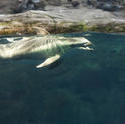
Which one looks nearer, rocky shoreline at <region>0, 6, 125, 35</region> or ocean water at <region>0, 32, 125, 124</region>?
ocean water at <region>0, 32, 125, 124</region>

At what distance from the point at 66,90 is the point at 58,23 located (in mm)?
6279

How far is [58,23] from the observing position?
11.7 metres

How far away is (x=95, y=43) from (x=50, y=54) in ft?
7.80

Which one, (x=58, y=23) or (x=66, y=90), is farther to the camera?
(x=58, y=23)

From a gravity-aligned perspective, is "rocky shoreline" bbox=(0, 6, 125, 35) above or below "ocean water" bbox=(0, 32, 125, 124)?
above

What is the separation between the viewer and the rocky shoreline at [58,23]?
36.7 feet

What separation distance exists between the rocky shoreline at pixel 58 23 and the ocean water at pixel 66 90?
151 inches

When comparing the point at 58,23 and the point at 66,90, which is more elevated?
the point at 58,23

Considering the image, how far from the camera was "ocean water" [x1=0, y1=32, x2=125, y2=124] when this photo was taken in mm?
5180

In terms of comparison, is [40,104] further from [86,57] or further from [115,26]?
[115,26]

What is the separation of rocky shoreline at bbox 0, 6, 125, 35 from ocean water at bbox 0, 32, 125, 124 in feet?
12.6

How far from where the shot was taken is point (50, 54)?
Answer: 286 inches

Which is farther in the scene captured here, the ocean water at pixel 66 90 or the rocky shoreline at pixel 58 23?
the rocky shoreline at pixel 58 23

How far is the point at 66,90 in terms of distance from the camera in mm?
5980
